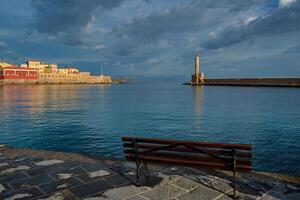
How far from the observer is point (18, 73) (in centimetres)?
15388

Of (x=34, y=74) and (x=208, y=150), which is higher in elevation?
(x=34, y=74)

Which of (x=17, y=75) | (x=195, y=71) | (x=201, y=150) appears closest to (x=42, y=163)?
(x=201, y=150)

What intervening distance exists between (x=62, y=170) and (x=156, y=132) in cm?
1397

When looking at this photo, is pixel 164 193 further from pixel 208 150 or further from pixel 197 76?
pixel 197 76

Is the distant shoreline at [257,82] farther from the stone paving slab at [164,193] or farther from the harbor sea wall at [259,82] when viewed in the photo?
the stone paving slab at [164,193]

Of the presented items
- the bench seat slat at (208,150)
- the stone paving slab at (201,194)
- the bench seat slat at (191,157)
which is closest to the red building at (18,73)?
the bench seat slat at (208,150)

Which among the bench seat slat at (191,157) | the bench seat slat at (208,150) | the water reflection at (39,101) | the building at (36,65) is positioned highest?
the building at (36,65)

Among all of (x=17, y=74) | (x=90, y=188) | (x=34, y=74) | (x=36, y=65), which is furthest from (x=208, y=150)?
(x=36, y=65)

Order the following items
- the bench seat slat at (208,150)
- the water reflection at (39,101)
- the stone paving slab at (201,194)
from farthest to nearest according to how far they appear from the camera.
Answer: the water reflection at (39,101) < the bench seat slat at (208,150) < the stone paving slab at (201,194)

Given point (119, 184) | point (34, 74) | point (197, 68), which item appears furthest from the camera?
point (197, 68)

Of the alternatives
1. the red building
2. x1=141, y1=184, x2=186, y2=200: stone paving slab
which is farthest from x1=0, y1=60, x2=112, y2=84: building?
x1=141, y1=184, x2=186, y2=200: stone paving slab

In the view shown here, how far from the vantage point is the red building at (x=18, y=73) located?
14600 centimetres

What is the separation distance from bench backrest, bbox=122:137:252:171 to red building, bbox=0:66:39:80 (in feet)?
Answer: 520

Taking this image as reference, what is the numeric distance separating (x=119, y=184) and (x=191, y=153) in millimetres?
1884
